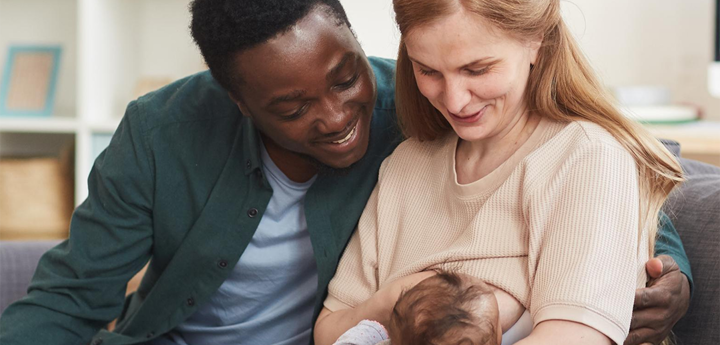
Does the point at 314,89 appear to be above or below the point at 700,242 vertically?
above

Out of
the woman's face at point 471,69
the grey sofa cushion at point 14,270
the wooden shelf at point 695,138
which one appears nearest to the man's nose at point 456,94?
the woman's face at point 471,69

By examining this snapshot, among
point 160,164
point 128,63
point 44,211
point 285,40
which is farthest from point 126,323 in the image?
point 128,63

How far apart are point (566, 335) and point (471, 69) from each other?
41cm

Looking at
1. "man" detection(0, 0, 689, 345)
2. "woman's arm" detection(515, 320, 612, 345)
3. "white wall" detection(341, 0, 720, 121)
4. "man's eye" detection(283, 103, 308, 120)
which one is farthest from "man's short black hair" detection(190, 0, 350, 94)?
"white wall" detection(341, 0, 720, 121)

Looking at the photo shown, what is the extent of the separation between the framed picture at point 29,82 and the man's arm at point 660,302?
2.53m

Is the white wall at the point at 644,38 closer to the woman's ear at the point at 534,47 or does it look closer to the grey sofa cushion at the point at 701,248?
the grey sofa cushion at the point at 701,248

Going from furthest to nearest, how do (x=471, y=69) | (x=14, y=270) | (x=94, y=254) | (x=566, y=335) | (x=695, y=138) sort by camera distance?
(x=695, y=138) < (x=14, y=270) < (x=94, y=254) < (x=471, y=69) < (x=566, y=335)

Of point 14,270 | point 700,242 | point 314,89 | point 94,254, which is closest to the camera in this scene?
point 314,89

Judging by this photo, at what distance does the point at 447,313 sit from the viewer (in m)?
1.17

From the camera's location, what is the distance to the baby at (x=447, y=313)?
1164 millimetres

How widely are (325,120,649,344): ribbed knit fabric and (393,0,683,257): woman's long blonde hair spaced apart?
1.3 inches

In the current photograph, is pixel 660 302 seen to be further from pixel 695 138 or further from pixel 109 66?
pixel 109 66

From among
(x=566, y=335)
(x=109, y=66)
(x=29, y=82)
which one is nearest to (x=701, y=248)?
(x=566, y=335)

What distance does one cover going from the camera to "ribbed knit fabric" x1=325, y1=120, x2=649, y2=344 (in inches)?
46.8
